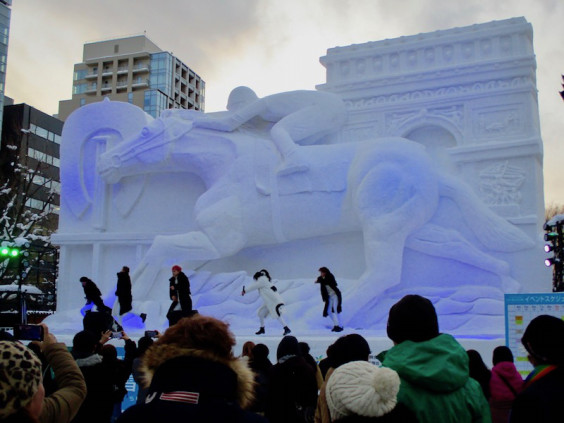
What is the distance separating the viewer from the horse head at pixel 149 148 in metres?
11.4

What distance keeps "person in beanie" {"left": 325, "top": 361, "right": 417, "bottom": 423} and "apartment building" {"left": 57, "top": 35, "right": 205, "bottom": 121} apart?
154 feet

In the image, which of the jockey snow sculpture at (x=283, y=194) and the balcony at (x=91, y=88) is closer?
the jockey snow sculpture at (x=283, y=194)

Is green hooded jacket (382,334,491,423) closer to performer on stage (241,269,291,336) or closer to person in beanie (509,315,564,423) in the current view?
person in beanie (509,315,564,423)

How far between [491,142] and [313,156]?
122 inches

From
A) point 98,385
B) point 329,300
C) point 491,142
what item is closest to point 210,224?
point 329,300

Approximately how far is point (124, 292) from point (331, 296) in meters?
3.20

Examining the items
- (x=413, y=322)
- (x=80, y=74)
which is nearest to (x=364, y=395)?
(x=413, y=322)

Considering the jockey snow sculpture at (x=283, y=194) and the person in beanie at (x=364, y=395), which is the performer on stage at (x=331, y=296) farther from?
the person in beanie at (x=364, y=395)

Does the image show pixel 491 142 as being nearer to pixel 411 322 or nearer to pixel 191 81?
pixel 411 322

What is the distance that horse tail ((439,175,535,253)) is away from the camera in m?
9.89

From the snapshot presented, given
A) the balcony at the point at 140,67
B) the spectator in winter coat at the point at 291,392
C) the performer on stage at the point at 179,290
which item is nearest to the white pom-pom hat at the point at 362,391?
the spectator in winter coat at the point at 291,392

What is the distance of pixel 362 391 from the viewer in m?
1.98

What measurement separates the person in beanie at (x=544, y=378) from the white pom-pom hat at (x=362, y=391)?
41 cm

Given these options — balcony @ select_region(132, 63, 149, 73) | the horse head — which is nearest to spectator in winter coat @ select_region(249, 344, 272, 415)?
the horse head
